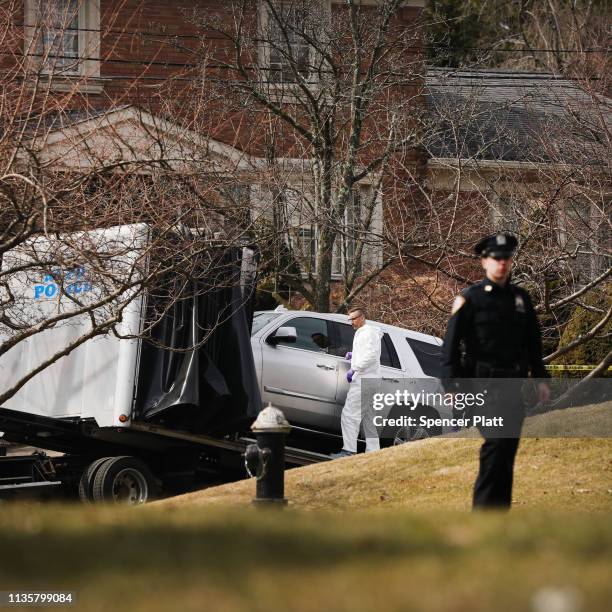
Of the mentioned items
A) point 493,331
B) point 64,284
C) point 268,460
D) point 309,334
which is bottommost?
point 268,460

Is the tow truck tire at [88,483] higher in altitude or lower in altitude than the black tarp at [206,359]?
lower

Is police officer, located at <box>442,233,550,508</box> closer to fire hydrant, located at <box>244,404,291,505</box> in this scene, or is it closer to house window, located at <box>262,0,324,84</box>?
fire hydrant, located at <box>244,404,291,505</box>

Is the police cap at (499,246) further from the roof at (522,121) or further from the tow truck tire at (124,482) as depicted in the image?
the roof at (522,121)

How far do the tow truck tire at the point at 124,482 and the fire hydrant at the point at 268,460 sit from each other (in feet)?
8.33

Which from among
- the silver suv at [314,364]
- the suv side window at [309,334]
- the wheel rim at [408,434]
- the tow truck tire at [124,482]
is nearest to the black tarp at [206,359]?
the tow truck tire at [124,482]

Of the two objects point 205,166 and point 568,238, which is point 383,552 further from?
point 568,238

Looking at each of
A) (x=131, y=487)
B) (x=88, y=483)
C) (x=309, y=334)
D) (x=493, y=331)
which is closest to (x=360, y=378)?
(x=309, y=334)

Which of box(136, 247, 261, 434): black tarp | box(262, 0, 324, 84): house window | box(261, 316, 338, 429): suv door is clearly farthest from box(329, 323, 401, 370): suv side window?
box(262, 0, 324, 84): house window

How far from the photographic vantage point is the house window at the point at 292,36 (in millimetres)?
19078

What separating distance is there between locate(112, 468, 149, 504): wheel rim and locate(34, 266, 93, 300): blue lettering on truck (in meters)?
2.05

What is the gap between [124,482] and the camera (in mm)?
13008

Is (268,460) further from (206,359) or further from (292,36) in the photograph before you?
(292,36)

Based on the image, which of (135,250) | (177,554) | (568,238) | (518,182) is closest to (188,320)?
(135,250)

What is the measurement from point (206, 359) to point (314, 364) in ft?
6.76
